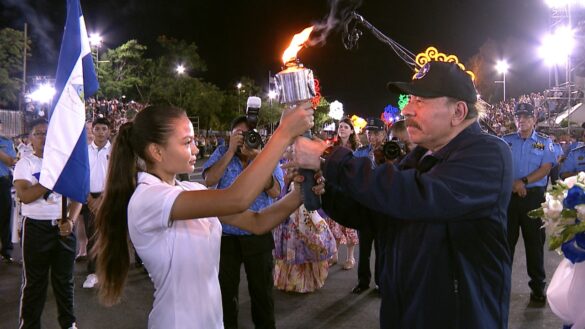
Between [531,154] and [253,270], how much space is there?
4.33 meters

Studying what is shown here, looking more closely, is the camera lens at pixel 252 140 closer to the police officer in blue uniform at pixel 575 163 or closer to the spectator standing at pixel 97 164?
the spectator standing at pixel 97 164

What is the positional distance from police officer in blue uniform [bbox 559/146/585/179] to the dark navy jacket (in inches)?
327

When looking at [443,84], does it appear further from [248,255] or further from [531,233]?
[531,233]

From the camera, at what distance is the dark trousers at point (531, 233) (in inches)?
Answer: 239

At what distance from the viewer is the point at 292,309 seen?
590 cm

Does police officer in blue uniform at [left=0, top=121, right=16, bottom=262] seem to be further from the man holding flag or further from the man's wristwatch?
the man's wristwatch

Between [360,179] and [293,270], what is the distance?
4882 mm

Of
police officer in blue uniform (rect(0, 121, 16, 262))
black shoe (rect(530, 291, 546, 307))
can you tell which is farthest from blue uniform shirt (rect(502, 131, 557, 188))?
police officer in blue uniform (rect(0, 121, 16, 262))

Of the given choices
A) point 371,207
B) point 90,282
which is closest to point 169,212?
point 371,207

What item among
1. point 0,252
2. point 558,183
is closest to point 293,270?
point 558,183

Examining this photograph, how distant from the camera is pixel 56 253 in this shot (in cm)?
480

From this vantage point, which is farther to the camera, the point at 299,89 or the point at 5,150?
the point at 5,150

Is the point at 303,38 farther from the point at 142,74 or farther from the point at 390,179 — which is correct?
the point at 142,74

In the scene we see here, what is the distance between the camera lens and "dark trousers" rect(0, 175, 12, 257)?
850 centimetres
